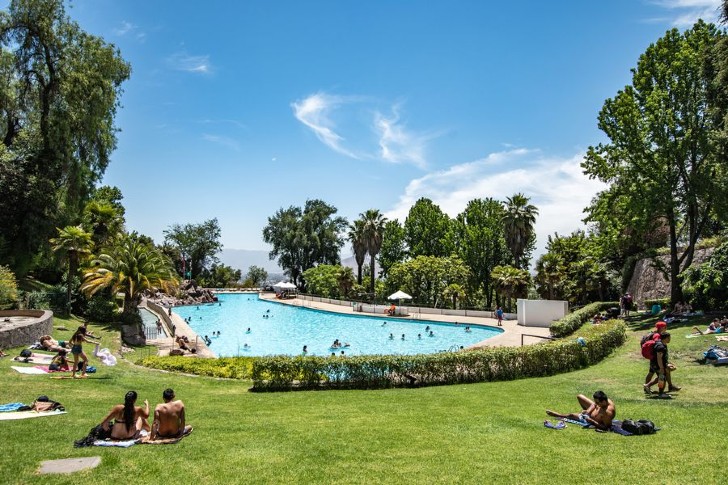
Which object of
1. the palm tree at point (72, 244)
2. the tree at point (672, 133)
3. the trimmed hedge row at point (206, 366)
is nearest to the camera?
the trimmed hedge row at point (206, 366)

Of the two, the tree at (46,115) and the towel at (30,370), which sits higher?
the tree at (46,115)

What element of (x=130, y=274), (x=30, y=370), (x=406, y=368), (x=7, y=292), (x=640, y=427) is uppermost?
(x=130, y=274)

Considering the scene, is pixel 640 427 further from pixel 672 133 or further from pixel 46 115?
pixel 46 115

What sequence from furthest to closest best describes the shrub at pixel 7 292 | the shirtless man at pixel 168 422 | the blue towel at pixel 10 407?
the shrub at pixel 7 292 < the blue towel at pixel 10 407 < the shirtless man at pixel 168 422

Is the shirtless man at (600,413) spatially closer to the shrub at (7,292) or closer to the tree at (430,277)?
the shrub at (7,292)

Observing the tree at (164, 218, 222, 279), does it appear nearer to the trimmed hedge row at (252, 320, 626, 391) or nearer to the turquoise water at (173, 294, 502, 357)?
the turquoise water at (173, 294, 502, 357)

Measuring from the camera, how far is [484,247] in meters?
53.4

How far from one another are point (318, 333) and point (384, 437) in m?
27.4

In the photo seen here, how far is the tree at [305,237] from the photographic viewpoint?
74312mm

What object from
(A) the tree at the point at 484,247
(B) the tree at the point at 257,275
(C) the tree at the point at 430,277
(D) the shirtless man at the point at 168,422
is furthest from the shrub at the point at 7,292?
(B) the tree at the point at 257,275

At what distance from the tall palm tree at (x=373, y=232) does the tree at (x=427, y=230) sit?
20.9 ft

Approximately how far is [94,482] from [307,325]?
109 ft

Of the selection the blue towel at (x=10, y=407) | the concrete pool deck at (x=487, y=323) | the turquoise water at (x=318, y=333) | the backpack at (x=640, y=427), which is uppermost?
the concrete pool deck at (x=487, y=323)

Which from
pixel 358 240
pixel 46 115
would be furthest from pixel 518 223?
pixel 46 115
